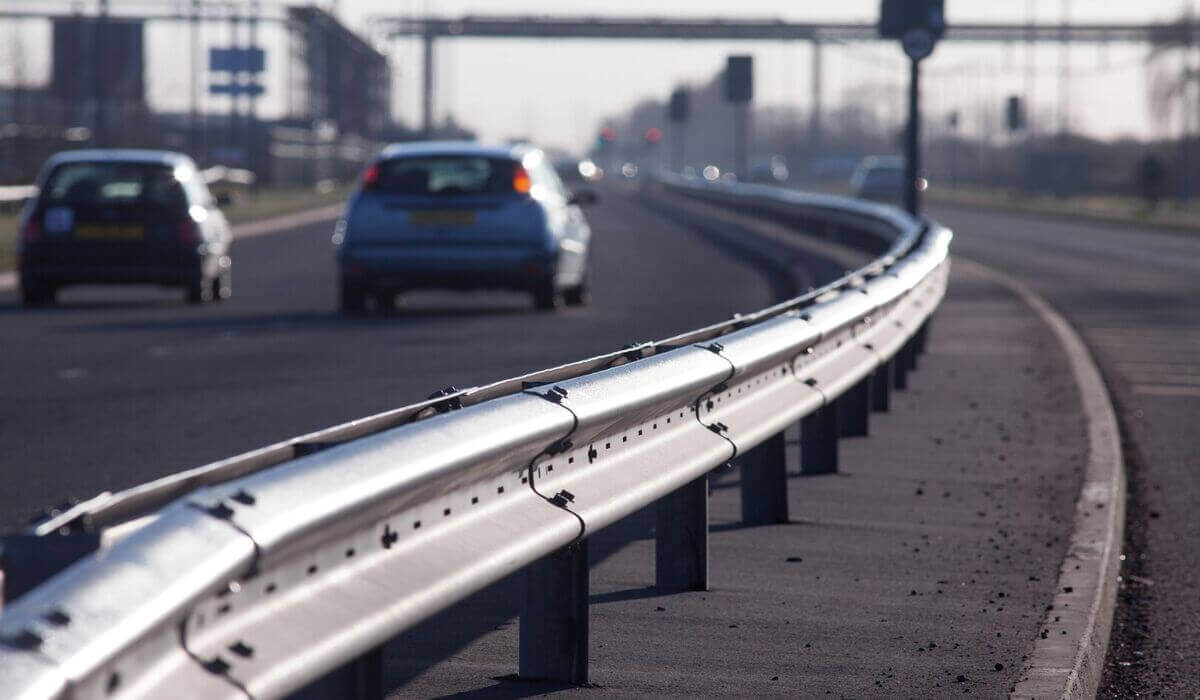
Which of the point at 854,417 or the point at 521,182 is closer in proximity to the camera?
the point at 854,417

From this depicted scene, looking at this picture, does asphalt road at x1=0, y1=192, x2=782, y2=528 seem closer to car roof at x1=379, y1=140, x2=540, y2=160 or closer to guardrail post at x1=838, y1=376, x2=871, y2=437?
car roof at x1=379, y1=140, x2=540, y2=160

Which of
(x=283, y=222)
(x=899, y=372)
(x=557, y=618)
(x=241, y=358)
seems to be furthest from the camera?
(x=283, y=222)

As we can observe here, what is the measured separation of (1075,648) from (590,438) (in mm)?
1366

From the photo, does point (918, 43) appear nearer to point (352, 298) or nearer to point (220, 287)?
point (352, 298)

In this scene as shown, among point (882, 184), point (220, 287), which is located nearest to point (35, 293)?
point (220, 287)

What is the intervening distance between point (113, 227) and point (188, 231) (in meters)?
0.67

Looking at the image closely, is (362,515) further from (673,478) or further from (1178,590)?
(1178,590)

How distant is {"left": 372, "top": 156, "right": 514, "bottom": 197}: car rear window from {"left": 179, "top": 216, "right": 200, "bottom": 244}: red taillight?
224 cm

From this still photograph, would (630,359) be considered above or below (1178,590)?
above

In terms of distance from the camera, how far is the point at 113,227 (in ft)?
67.6

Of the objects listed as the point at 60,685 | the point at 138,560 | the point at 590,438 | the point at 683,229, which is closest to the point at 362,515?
the point at 138,560

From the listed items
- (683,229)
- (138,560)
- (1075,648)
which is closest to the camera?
(138,560)

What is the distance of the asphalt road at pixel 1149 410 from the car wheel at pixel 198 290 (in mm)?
7966

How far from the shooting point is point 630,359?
5.50 meters
